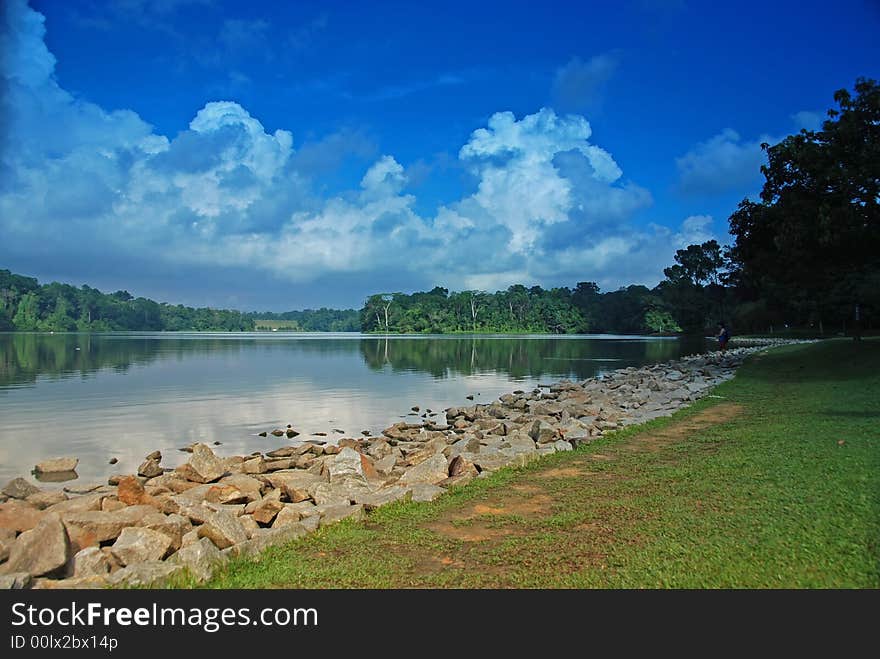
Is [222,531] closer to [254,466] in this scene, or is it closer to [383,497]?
[383,497]

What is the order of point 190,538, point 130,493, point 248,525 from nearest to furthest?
point 190,538
point 248,525
point 130,493

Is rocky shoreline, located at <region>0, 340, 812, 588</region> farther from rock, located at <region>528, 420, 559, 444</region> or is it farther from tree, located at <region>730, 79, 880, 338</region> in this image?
tree, located at <region>730, 79, 880, 338</region>

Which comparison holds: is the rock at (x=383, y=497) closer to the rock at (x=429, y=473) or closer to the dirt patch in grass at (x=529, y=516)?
the dirt patch in grass at (x=529, y=516)

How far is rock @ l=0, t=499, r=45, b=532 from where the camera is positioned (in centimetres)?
723

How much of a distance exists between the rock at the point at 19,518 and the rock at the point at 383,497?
12.2 ft

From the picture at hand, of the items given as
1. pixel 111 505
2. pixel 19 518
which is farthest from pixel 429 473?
pixel 19 518

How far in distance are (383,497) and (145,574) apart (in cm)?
292

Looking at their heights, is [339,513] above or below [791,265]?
below

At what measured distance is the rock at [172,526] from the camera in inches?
240

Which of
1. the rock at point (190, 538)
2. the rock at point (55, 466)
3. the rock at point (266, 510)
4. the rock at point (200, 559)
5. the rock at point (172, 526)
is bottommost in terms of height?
the rock at point (55, 466)

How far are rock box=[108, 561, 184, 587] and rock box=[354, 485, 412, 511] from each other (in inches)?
90.6

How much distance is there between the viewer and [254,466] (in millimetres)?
11297

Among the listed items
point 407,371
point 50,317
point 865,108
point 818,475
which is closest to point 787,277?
point 865,108

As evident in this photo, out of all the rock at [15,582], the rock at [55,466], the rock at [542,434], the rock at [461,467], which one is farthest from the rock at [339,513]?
the rock at [55,466]
